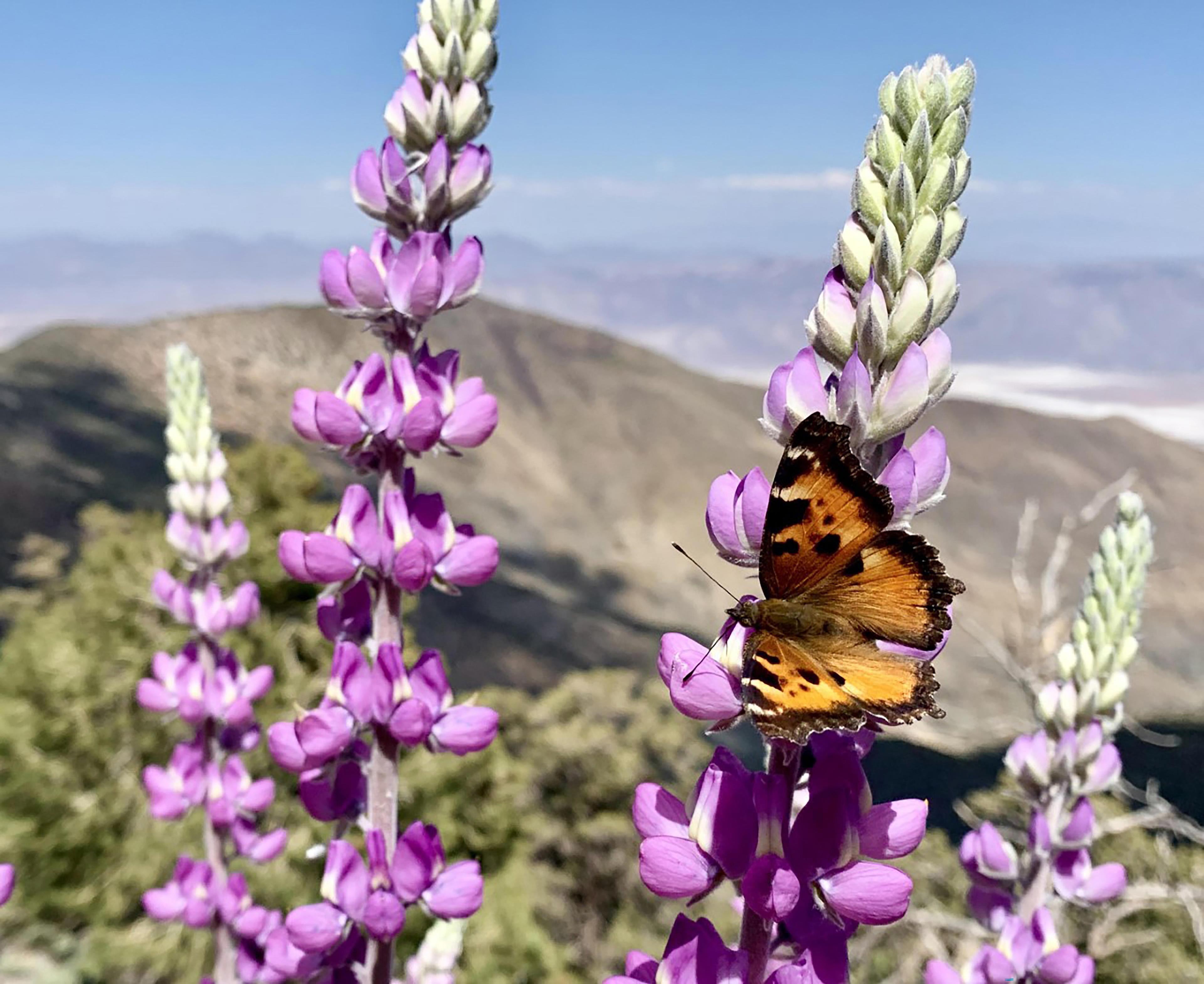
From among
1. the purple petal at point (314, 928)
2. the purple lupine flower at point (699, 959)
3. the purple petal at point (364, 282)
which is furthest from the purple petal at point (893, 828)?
the purple petal at point (364, 282)

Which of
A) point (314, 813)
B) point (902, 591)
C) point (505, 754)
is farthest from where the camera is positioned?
point (505, 754)

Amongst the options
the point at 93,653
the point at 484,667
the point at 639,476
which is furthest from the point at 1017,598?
the point at 639,476

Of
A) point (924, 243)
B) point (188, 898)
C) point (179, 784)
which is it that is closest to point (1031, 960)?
point (924, 243)

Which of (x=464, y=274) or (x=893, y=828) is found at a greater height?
(x=464, y=274)

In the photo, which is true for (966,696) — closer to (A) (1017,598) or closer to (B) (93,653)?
(A) (1017,598)

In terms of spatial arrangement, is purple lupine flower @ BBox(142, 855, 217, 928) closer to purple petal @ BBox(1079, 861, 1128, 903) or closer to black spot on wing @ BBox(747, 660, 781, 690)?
black spot on wing @ BBox(747, 660, 781, 690)

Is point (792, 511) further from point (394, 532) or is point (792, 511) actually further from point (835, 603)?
point (394, 532)

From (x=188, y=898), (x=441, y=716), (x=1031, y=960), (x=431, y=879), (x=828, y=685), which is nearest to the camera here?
(x=828, y=685)
